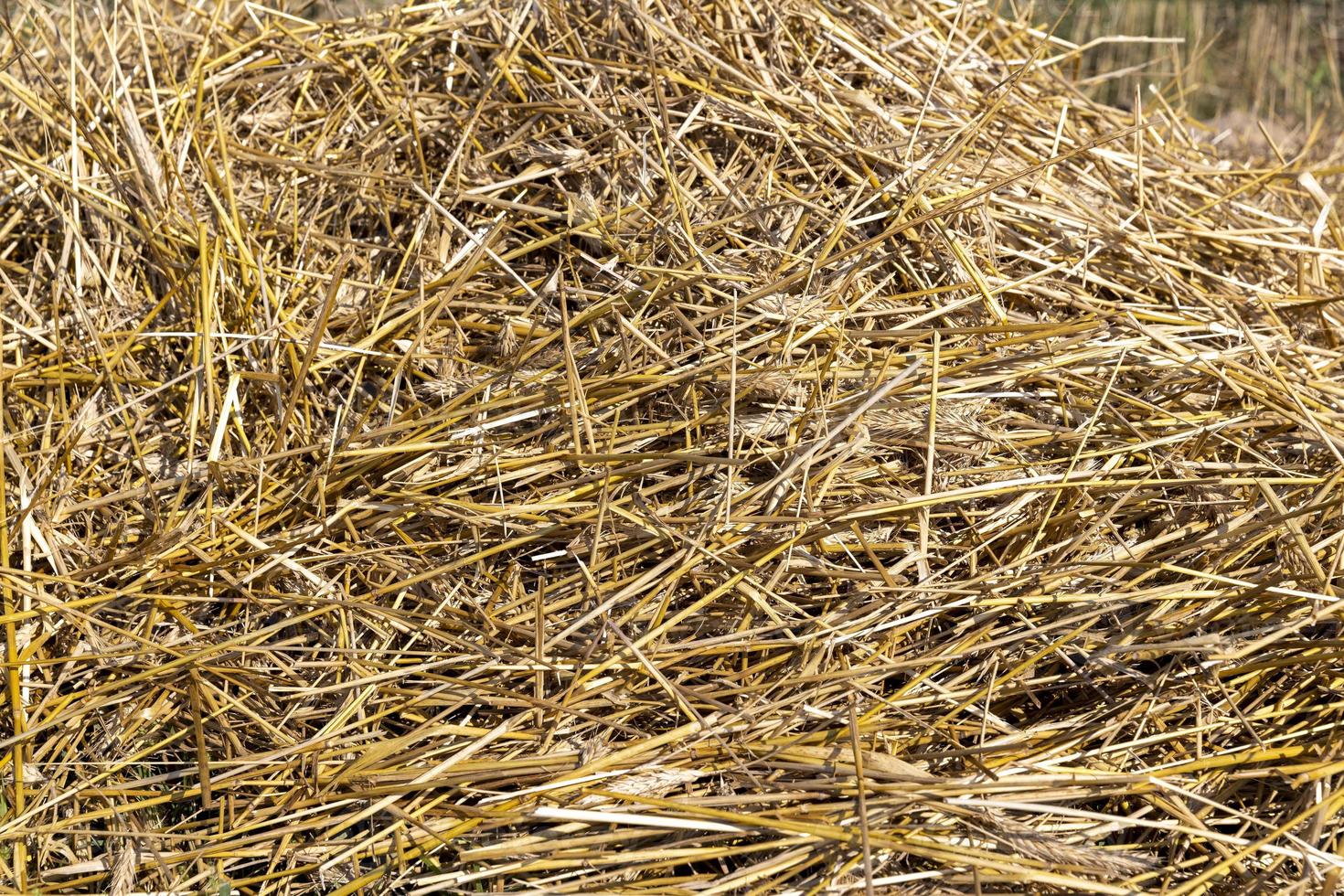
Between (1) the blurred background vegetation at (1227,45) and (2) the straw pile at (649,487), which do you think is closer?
(2) the straw pile at (649,487)

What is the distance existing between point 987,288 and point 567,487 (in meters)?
0.79

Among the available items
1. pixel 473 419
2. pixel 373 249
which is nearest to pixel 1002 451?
pixel 473 419

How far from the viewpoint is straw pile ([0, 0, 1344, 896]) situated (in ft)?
4.61

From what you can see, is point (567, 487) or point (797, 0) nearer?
point (567, 487)

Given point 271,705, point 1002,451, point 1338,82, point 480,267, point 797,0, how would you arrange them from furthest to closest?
1. point 1338,82
2. point 797,0
3. point 480,267
4. point 1002,451
5. point 271,705

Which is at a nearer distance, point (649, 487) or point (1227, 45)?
point (649, 487)

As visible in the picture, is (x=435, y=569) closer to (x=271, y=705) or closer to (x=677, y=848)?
(x=271, y=705)

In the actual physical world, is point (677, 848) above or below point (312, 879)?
above

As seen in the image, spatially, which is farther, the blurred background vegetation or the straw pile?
the blurred background vegetation

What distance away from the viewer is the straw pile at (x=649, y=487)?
140 centimetres

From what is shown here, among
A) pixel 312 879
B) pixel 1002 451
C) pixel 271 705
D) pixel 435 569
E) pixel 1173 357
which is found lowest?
pixel 312 879

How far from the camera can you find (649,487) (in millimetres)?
1612

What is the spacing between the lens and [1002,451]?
1657 millimetres

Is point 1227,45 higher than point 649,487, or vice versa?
point 649,487
